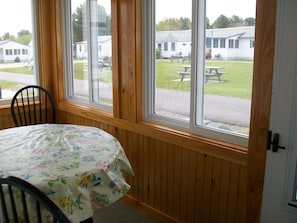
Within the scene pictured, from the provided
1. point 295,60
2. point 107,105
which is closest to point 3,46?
point 107,105

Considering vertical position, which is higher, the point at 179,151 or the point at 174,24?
the point at 174,24

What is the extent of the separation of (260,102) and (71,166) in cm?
113

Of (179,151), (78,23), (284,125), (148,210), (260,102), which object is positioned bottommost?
(148,210)

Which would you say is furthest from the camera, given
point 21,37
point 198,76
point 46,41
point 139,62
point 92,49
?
point 46,41

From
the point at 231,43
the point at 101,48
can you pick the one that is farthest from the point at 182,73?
the point at 101,48

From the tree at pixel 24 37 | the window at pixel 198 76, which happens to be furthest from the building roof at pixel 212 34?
the tree at pixel 24 37

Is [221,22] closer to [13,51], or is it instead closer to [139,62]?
[139,62]

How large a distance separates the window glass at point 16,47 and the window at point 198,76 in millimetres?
1722

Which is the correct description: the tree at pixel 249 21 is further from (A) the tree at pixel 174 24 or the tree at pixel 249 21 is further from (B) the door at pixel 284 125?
(A) the tree at pixel 174 24

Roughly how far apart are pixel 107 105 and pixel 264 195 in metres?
1.78

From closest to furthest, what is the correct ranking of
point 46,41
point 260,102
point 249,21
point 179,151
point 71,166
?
point 71,166 → point 260,102 → point 249,21 → point 179,151 → point 46,41

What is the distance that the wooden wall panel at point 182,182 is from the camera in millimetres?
2066

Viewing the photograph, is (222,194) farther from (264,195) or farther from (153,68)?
(153,68)

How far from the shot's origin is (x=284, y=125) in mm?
1720
